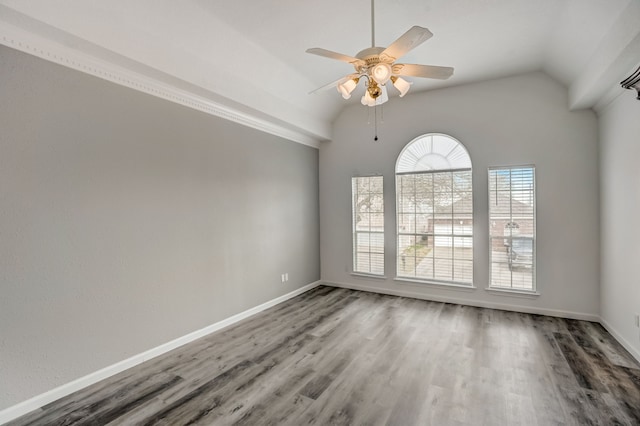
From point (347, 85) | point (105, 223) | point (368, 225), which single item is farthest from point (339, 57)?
point (368, 225)

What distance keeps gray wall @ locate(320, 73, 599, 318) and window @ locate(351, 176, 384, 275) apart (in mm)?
153

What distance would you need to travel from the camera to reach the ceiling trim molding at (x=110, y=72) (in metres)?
2.24

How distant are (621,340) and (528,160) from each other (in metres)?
2.41

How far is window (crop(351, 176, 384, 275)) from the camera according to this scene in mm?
5512

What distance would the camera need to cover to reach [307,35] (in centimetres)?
329

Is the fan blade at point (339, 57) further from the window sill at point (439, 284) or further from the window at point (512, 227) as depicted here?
the window sill at point (439, 284)

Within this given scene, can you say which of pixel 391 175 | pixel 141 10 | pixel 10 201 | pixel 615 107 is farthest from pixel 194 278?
pixel 615 107

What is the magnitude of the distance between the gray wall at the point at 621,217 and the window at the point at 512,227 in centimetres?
76

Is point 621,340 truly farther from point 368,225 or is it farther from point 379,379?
point 368,225

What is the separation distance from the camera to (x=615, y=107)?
3377 millimetres

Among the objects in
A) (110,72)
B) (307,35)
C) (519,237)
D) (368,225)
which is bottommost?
(519,237)

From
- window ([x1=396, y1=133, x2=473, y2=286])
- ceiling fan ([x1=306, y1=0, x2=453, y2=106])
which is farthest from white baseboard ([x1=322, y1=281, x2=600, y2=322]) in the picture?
ceiling fan ([x1=306, y1=0, x2=453, y2=106])

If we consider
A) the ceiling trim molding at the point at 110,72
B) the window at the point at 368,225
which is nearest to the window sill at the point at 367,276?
the window at the point at 368,225

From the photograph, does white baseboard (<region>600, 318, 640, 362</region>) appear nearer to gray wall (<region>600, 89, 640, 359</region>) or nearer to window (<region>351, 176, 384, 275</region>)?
gray wall (<region>600, 89, 640, 359</region>)
